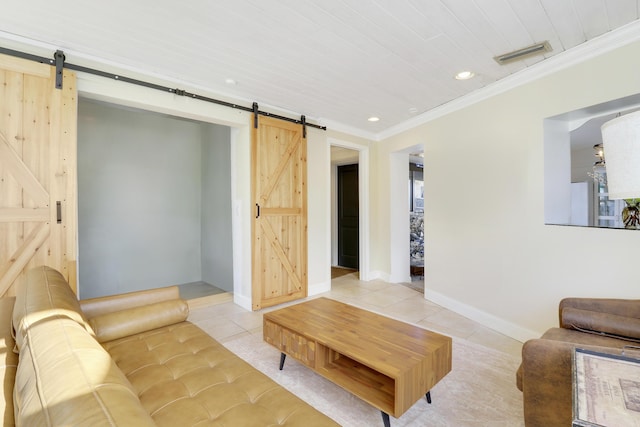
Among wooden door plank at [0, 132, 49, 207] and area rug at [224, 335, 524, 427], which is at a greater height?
wooden door plank at [0, 132, 49, 207]

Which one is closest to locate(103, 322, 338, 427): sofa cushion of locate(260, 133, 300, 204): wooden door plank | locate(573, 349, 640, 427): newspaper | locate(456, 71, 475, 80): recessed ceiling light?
locate(573, 349, 640, 427): newspaper

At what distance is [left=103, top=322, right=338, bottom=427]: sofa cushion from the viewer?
117cm

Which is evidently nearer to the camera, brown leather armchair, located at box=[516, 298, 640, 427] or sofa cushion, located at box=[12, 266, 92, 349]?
sofa cushion, located at box=[12, 266, 92, 349]

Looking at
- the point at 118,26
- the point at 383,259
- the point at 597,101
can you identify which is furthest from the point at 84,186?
the point at 597,101

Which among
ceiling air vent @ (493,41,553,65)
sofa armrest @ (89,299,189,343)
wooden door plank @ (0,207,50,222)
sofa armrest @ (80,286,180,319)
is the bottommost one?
sofa armrest @ (89,299,189,343)

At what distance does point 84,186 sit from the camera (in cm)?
437

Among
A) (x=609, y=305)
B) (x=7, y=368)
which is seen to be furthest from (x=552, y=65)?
(x=7, y=368)

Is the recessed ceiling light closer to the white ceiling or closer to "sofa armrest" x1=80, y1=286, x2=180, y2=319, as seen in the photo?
the white ceiling

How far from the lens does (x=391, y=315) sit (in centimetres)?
341

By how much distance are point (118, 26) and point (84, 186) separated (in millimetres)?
3191

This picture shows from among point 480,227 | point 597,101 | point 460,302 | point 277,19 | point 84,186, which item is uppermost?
point 277,19

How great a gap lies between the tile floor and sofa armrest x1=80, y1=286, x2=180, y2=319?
33.6 inches

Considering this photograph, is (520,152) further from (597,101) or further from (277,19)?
(277,19)

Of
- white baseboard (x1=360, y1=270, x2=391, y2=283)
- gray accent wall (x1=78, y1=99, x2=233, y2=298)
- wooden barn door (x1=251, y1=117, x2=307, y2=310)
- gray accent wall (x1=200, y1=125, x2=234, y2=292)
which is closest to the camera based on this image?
wooden barn door (x1=251, y1=117, x2=307, y2=310)
